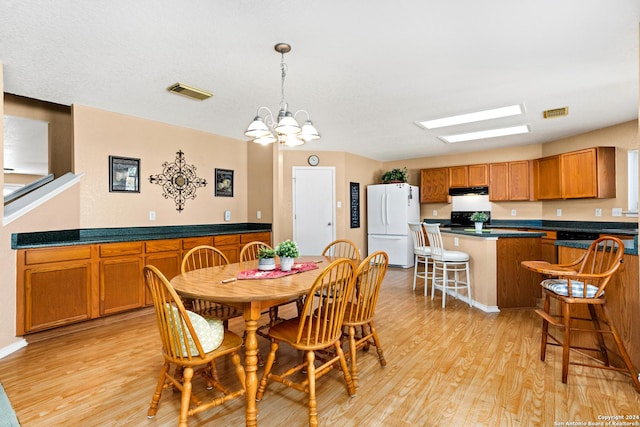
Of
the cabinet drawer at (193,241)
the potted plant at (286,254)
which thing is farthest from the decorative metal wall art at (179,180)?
the potted plant at (286,254)

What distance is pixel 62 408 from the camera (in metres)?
1.90

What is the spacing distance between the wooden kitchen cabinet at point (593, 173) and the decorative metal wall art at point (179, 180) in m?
5.55

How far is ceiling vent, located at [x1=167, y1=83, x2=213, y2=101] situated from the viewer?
3007 millimetres

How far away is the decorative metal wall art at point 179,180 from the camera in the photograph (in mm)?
4223

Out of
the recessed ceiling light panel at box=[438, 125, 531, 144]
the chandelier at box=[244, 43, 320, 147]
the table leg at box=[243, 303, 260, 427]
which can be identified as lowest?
the table leg at box=[243, 303, 260, 427]

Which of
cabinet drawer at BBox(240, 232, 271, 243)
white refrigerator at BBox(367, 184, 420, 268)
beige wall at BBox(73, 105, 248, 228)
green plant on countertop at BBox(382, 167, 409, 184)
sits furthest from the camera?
green plant on countertop at BBox(382, 167, 409, 184)

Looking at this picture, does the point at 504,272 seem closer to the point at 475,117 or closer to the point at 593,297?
the point at 593,297

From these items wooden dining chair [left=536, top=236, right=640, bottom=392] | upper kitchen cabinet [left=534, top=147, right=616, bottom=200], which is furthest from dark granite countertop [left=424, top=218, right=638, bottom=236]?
wooden dining chair [left=536, top=236, right=640, bottom=392]

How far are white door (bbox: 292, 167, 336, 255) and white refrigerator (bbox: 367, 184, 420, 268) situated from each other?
949mm

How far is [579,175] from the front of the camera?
183 inches

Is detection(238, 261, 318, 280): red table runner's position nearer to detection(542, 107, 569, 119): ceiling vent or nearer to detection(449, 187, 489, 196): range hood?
detection(542, 107, 569, 119): ceiling vent

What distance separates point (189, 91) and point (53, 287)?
2258 millimetres

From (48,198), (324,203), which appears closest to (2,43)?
(48,198)

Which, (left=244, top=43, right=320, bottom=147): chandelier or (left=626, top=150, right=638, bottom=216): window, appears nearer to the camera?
(left=244, top=43, right=320, bottom=147): chandelier
